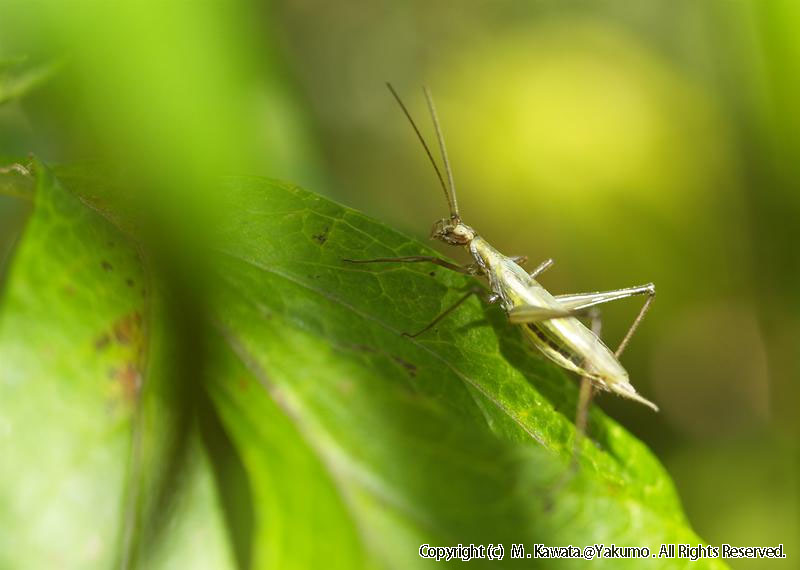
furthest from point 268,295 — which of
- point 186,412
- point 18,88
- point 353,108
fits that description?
point 353,108

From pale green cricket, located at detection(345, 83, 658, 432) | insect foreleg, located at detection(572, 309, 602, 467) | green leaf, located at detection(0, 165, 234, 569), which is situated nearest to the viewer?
green leaf, located at detection(0, 165, 234, 569)

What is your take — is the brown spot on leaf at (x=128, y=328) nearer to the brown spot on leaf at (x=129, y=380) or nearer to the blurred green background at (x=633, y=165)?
the brown spot on leaf at (x=129, y=380)

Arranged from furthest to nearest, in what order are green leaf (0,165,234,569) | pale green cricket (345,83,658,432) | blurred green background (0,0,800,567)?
blurred green background (0,0,800,567)
pale green cricket (345,83,658,432)
green leaf (0,165,234,569)

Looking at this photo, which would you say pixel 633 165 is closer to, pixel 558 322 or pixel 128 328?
pixel 558 322

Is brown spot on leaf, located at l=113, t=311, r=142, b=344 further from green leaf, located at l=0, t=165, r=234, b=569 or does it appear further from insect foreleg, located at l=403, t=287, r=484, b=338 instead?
insect foreleg, located at l=403, t=287, r=484, b=338

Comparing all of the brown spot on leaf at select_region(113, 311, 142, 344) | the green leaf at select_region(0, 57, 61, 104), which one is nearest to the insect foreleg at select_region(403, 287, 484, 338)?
the brown spot on leaf at select_region(113, 311, 142, 344)

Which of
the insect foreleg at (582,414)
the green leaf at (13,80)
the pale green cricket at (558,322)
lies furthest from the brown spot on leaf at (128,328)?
the pale green cricket at (558,322)
